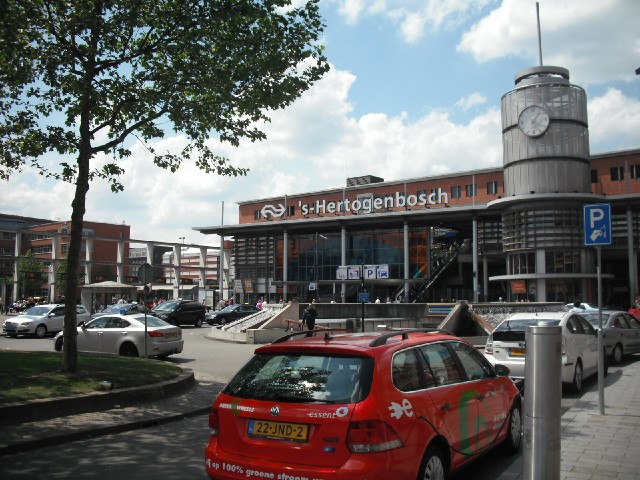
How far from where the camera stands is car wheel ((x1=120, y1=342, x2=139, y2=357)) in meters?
17.7

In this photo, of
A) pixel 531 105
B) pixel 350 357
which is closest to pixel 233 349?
pixel 350 357

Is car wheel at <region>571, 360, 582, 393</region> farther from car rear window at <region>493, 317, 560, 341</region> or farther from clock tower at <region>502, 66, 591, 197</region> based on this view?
clock tower at <region>502, 66, 591, 197</region>

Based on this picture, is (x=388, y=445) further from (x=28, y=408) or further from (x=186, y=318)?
(x=186, y=318)

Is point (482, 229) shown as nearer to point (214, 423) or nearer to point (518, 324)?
point (518, 324)

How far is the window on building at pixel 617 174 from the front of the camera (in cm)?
4968

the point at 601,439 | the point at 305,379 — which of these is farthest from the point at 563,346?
the point at 305,379

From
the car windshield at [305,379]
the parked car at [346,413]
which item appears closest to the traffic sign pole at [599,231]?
the parked car at [346,413]

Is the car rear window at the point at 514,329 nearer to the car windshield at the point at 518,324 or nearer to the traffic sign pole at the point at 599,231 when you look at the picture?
the car windshield at the point at 518,324

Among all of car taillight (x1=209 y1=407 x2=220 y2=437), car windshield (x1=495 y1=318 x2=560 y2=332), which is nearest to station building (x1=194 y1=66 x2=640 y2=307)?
car windshield (x1=495 y1=318 x2=560 y2=332)

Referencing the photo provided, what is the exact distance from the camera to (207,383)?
43.8 ft

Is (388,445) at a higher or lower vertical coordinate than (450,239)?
lower

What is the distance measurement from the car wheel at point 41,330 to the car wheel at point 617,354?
2333cm

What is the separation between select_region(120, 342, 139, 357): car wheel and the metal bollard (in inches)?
582

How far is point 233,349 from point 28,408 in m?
14.0
